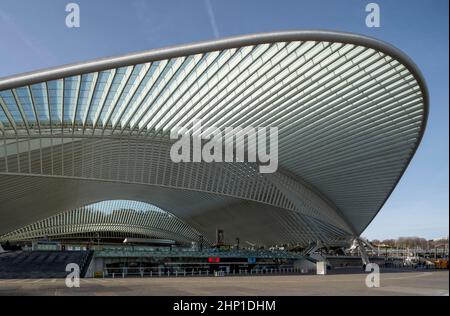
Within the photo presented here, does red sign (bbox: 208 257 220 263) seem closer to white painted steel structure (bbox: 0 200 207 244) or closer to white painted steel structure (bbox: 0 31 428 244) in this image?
white painted steel structure (bbox: 0 31 428 244)

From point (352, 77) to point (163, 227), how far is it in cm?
7186

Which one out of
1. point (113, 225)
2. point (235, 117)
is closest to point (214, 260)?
point (235, 117)

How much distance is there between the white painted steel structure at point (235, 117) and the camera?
25047mm

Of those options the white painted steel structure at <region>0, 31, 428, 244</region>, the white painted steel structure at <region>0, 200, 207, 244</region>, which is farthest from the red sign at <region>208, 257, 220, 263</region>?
the white painted steel structure at <region>0, 200, 207, 244</region>

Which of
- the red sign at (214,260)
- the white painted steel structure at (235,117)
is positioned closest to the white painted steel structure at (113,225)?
the white painted steel structure at (235,117)

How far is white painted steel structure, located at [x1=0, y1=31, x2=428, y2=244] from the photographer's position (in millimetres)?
25047

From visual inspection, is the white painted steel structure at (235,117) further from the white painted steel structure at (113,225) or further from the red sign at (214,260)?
the white painted steel structure at (113,225)

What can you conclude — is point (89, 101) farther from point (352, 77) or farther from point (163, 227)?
point (163, 227)

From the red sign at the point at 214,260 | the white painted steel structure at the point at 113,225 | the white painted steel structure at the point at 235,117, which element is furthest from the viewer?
the white painted steel structure at the point at 113,225

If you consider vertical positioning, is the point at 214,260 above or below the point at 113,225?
below

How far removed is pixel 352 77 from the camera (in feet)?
98.0

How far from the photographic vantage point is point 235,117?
34469mm

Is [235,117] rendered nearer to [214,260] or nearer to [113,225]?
[214,260]
